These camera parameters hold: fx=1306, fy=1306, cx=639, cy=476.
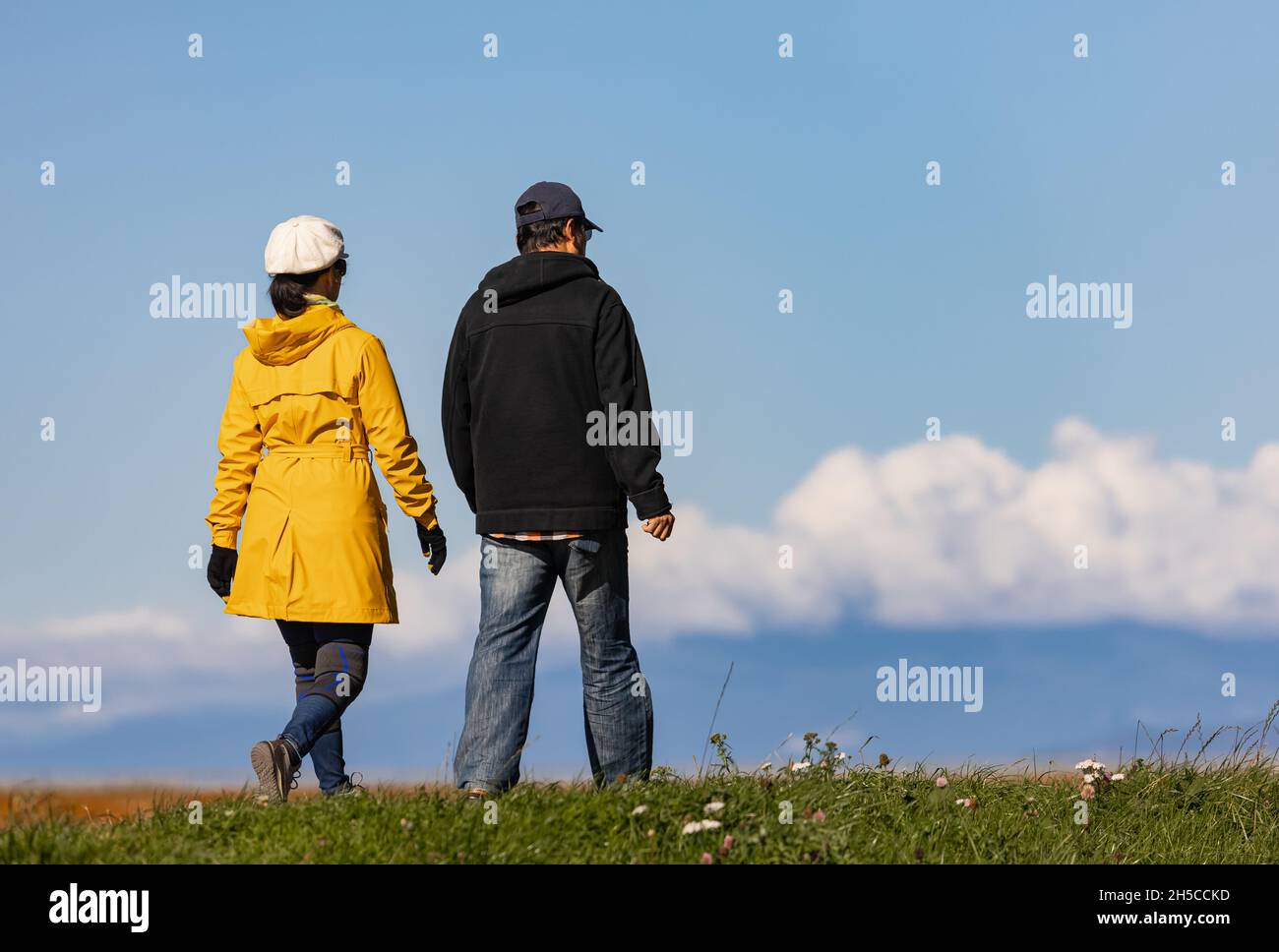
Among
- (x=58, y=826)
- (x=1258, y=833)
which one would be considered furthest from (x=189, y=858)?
(x=1258, y=833)

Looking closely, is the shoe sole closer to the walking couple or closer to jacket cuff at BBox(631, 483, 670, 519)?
the walking couple

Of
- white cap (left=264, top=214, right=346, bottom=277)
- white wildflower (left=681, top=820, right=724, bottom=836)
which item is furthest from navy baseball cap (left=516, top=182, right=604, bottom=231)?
white wildflower (left=681, top=820, right=724, bottom=836)

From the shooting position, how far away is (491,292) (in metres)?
7.03

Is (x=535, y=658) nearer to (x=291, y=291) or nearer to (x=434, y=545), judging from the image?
(x=434, y=545)

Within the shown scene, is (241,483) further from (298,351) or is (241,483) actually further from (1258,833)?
(1258,833)

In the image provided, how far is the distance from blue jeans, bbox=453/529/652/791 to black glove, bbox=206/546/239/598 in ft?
5.12

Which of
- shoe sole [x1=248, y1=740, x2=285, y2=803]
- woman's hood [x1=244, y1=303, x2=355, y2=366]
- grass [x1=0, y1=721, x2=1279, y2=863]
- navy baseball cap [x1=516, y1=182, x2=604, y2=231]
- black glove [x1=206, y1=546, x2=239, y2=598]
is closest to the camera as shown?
grass [x1=0, y1=721, x2=1279, y2=863]

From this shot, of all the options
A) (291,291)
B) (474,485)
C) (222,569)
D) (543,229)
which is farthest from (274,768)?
(543,229)

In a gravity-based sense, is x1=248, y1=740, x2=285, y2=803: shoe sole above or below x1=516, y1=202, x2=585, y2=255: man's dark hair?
below

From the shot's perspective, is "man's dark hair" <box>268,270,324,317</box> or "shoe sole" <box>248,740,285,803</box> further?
"man's dark hair" <box>268,270,324,317</box>

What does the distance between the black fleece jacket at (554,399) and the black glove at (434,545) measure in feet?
1.18

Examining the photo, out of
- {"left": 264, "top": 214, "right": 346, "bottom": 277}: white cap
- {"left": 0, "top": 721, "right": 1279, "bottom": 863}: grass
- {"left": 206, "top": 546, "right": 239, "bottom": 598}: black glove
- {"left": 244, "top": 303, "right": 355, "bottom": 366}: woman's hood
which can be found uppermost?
{"left": 264, "top": 214, "right": 346, "bottom": 277}: white cap

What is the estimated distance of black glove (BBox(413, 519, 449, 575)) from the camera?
7207mm
